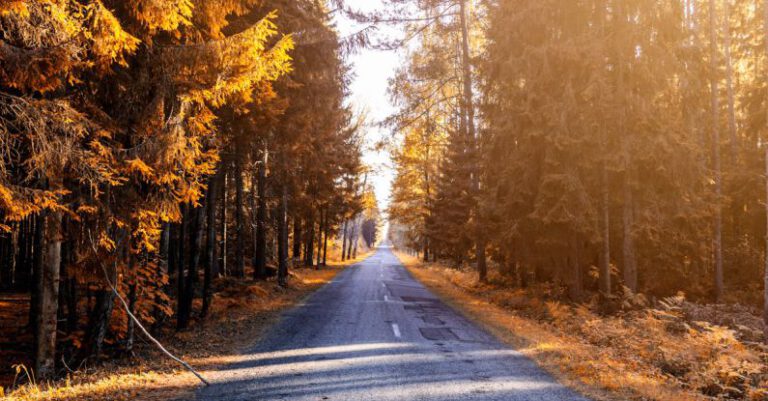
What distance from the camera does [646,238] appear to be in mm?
15867

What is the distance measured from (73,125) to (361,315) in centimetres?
926

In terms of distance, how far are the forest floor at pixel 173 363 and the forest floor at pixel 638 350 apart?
5842mm

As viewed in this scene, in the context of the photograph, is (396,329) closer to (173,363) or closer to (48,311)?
(173,363)

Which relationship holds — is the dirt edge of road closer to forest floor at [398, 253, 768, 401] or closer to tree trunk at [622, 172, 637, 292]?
forest floor at [398, 253, 768, 401]

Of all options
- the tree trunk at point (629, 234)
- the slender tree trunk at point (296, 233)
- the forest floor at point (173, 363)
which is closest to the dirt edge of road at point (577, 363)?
the tree trunk at point (629, 234)

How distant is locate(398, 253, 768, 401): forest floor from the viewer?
719 cm

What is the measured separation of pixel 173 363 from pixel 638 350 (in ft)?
29.3

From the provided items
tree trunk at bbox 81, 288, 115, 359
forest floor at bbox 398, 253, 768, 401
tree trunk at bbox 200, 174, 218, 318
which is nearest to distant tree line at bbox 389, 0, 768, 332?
forest floor at bbox 398, 253, 768, 401

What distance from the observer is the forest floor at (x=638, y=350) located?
7.19m

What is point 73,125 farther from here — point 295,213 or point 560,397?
point 295,213

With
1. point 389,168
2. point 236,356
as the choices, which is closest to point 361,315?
point 236,356

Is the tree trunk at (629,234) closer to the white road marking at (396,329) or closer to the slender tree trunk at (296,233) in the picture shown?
the white road marking at (396,329)

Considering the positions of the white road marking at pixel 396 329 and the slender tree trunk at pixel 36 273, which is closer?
the slender tree trunk at pixel 36 273

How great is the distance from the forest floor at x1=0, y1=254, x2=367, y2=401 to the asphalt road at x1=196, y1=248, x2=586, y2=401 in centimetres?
51
